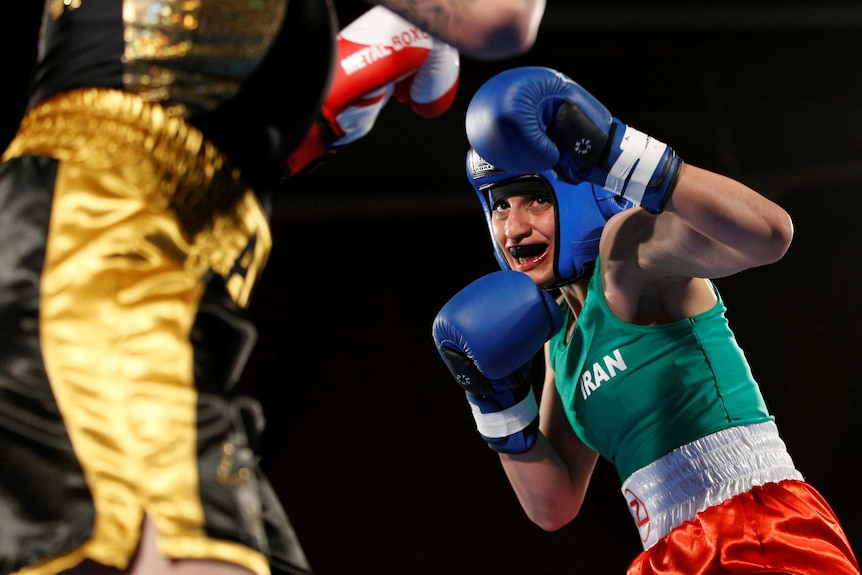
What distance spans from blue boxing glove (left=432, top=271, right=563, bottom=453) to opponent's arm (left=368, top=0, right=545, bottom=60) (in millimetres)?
730

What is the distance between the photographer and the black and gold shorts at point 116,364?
29.6 inches

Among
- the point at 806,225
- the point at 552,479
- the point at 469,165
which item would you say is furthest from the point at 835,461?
the point at 469,165

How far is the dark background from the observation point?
3.16 meters

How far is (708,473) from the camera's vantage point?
1.49m

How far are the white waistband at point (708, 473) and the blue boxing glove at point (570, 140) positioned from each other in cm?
41

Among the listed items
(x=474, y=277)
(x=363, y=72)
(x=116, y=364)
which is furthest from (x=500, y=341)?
(x=474, y=277)

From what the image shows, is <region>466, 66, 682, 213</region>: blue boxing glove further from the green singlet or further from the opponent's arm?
the opponent's arm

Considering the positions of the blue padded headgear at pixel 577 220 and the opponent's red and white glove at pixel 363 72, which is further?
the blue padded headgear at pixel 577 220

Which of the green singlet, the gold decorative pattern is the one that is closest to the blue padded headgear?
the green singlet

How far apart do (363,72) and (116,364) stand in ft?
2.69

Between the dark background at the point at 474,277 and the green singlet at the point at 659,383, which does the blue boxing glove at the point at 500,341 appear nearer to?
the green singlet at the point at 659,383

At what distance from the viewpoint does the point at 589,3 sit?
3.25 metres

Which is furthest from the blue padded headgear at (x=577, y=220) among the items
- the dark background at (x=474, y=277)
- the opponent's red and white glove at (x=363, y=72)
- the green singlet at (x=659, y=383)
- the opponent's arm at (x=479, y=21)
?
the dark background at (x=474, y=277)

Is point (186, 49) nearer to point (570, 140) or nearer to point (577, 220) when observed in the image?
point (570, 140)
